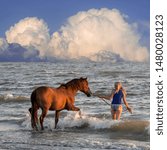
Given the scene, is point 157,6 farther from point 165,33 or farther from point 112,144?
point 112,144

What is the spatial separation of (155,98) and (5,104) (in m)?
13.5

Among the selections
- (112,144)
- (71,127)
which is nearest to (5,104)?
→ (71,127)

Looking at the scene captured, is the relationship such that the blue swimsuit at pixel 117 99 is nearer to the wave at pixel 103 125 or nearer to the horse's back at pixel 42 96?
the wave at pixel 103 125

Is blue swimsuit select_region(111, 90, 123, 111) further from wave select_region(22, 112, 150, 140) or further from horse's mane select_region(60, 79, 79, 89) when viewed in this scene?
horse's mane select_region(60, 79, 79, 89)

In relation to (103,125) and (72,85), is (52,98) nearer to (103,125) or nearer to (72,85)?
(72,85)

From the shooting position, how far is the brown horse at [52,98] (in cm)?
1241

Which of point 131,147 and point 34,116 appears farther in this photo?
point 34,116

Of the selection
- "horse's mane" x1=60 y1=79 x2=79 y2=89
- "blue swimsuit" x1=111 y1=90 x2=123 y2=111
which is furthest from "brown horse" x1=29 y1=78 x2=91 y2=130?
"blue swimsuit" x1=111 y1=90 x2=123 y2=111

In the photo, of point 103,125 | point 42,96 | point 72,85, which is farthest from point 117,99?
point 42,96

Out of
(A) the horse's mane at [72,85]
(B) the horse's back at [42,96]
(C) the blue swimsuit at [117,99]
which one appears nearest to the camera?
(B) the horse's back at [42,96]

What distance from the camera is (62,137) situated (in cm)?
1125

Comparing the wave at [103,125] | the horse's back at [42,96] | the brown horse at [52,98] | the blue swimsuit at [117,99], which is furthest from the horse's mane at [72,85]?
the blue swimsuit at [117,99]

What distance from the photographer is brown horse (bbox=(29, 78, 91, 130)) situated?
12.4m

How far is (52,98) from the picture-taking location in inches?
496
